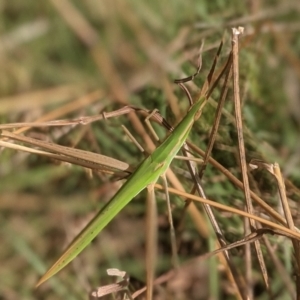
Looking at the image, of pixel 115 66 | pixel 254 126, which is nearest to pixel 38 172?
pixel 115 66

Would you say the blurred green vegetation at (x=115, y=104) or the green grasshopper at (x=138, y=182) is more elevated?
the blurred green vegetation at (x=115, y=104)

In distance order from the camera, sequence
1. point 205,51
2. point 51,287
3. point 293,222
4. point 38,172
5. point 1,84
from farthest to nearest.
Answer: point 1,84
point 38,172
point 51,287
point 205,51
point 293,222

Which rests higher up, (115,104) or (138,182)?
(115,104)

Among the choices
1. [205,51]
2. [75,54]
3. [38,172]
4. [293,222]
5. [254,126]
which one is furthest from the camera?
[75,54]

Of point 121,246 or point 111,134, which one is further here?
point 121,246

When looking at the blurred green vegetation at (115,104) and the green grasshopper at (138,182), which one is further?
the blurred green vegetation at (115,104)

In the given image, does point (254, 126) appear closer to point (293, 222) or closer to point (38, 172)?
point (293, 222)
